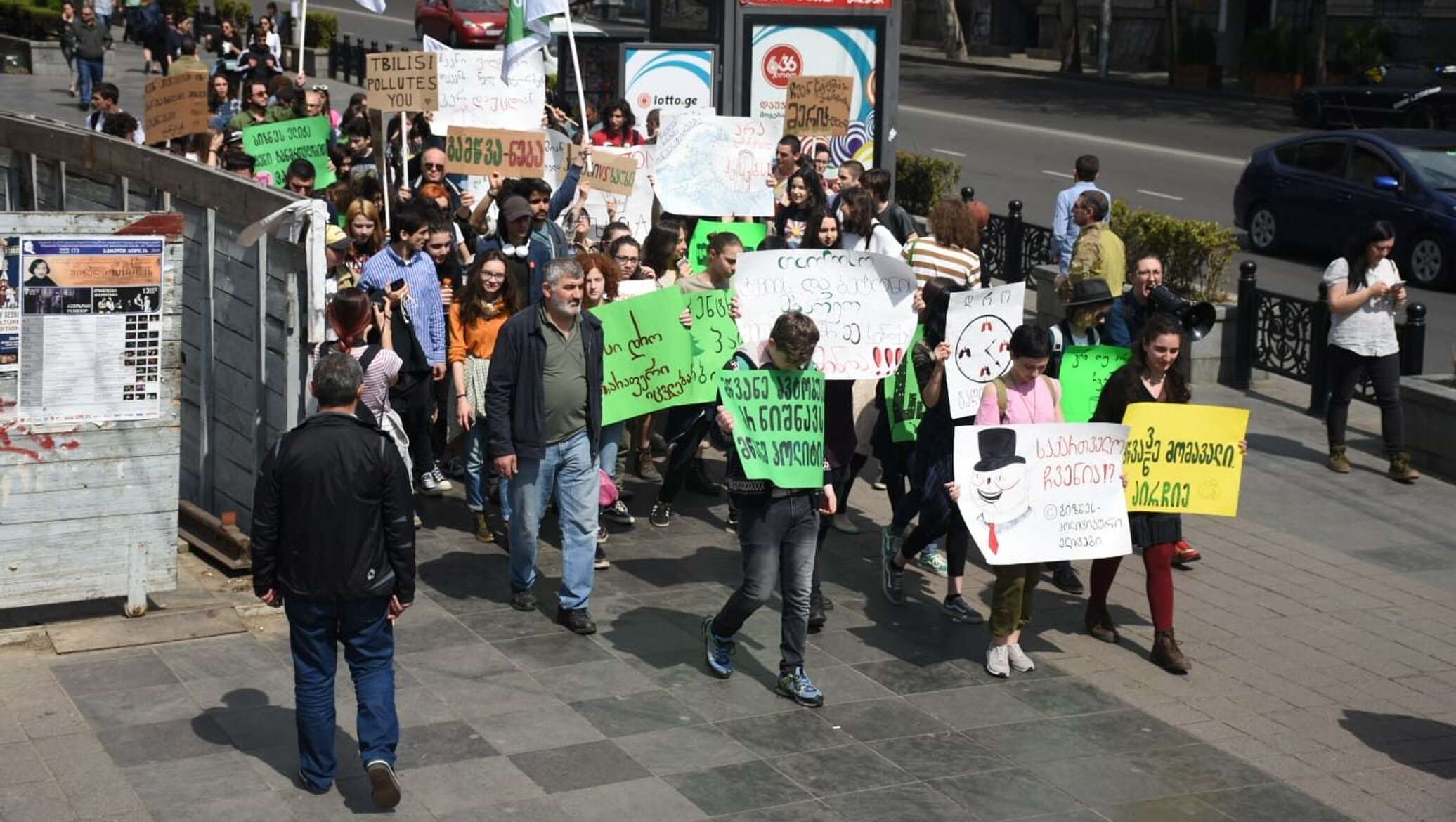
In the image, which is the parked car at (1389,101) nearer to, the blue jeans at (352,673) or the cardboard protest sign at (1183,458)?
the cardboard protest sign at (1183,458)

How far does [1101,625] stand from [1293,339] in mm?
5986

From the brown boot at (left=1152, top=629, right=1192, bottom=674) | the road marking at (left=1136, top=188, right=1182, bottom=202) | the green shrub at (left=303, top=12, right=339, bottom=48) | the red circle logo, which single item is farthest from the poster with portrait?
the green shrub at (left=303, top=12, right=339, bottom=48)

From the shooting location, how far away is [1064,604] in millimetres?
9570

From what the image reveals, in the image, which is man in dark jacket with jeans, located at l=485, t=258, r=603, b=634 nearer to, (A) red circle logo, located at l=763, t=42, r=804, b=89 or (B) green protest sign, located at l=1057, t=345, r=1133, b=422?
(B) green protest sign, located at l=1057, t=345, r=1133, b=422

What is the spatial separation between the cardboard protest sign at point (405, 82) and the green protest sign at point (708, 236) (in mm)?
2853

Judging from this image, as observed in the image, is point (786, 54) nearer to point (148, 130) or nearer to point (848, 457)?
Result: point (148, 130)

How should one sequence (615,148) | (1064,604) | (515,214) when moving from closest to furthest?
1. (1064,604)
2. (515,214)
3. (615,148)

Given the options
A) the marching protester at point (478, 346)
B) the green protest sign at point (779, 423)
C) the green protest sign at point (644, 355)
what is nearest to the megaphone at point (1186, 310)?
the green protest sign at point (644, 355)

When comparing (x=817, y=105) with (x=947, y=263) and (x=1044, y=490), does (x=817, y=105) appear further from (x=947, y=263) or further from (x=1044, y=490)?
(x=1044, y=490)

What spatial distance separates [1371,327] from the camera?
467 inches

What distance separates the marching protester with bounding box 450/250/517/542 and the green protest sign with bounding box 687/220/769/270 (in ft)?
8.04

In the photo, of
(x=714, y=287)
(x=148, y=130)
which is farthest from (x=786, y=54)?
(x=714, y=287)

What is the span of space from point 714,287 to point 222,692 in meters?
3.55

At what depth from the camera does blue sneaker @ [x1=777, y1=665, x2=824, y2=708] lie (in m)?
7.86
